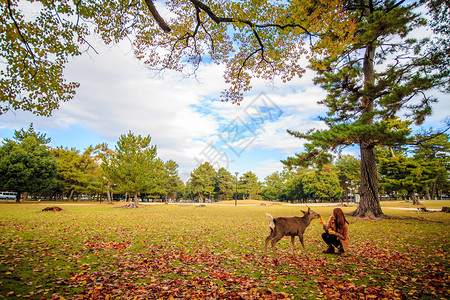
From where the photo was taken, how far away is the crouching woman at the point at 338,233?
5754 millimetres

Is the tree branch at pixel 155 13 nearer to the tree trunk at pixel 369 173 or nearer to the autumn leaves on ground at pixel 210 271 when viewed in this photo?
the autumn leaves on ground at pixel 210 271

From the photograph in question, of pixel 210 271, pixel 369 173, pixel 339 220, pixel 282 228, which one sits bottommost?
pixel 210 271

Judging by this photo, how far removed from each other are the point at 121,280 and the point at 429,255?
25.8ft

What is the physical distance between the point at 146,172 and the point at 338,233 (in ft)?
75.9

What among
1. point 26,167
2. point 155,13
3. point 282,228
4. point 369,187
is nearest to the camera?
point 282,228

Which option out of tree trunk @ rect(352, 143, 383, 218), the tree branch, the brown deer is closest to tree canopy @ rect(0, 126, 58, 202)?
the tree branch

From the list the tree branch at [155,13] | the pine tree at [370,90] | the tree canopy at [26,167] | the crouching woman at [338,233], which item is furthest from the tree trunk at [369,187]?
the tree canopy at [26,167]

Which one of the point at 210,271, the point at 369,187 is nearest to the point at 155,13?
the point at 210,271

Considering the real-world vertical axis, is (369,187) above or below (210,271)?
above

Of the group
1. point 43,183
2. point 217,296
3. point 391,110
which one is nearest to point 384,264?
point 217,296

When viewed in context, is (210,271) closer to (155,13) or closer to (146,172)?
(155,13)

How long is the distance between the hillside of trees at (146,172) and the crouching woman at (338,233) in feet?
25.0

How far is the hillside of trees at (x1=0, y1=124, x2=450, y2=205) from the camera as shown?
79.6ft

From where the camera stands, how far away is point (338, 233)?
5.75 metres
